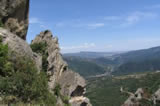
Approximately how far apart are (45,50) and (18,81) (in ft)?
84.7

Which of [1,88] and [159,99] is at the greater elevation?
[1,88]

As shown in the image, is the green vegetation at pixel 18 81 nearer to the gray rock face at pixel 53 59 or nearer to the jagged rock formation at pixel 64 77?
the gray rock face at pixel 53 59

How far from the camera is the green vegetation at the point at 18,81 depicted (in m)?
15.7

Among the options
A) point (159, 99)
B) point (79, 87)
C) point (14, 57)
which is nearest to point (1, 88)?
point (14, 57)

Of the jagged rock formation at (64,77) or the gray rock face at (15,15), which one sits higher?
the gray rock face at (15,15)

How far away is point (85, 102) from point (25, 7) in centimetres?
2286

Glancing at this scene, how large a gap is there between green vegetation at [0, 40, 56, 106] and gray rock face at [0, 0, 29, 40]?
10.3m

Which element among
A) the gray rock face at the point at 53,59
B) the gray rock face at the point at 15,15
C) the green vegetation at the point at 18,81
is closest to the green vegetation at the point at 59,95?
the gray rock face at the point at 53,59

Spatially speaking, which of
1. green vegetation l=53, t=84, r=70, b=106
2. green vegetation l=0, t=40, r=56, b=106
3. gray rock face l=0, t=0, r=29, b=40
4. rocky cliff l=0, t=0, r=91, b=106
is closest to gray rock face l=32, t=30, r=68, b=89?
rocky cliff l=0, t=0, r=91, b=106

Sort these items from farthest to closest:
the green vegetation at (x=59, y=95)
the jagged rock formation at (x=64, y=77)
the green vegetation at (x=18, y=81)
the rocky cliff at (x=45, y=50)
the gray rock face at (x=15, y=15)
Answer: the jagged rock formation at (x=64, y=77) → the green vegetation at (x=59, y=95) → the gray rock face at (x=15, y=15) → the rocky cliff at (x=45, y=50) → the green vegetation at (x=18, y=81)

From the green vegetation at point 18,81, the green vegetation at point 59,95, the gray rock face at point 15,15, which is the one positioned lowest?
the green vegetation at point 59,95

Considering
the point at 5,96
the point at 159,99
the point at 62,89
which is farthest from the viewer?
the point at 159,99

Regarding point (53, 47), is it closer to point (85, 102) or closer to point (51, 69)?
point (51, 69)

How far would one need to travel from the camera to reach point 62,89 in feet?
128
